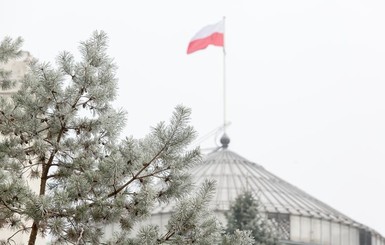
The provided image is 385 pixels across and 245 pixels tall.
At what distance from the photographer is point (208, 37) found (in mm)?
65938

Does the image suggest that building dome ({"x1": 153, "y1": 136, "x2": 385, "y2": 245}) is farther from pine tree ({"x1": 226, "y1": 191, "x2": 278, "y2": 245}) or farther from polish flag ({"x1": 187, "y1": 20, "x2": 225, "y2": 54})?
pine tree ({"x1": 226, "y1": 191, "x2": 278, "y2": 245})

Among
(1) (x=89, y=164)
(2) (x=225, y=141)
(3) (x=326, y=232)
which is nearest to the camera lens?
(1) (x=89, y=164)

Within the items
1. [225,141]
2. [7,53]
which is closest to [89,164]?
[7,53]

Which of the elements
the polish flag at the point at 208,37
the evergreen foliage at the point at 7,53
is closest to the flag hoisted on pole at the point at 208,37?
the polish flag at the point at 208,37

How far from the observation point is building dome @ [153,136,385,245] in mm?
58500

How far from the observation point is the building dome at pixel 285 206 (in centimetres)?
5850

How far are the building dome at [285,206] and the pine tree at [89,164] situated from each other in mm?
39879

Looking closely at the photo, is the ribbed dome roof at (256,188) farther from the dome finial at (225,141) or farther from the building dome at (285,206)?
the dome finial at (225,141)

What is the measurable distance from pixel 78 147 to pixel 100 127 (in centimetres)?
37

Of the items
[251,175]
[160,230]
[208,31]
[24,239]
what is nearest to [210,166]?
[251,175]

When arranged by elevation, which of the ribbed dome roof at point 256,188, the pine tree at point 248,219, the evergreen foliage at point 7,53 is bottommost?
the evergreen foliage at point 7,53

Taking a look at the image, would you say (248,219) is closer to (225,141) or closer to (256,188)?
(256,188)

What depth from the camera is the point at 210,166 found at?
214 ft

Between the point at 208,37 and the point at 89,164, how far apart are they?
2007 inches
